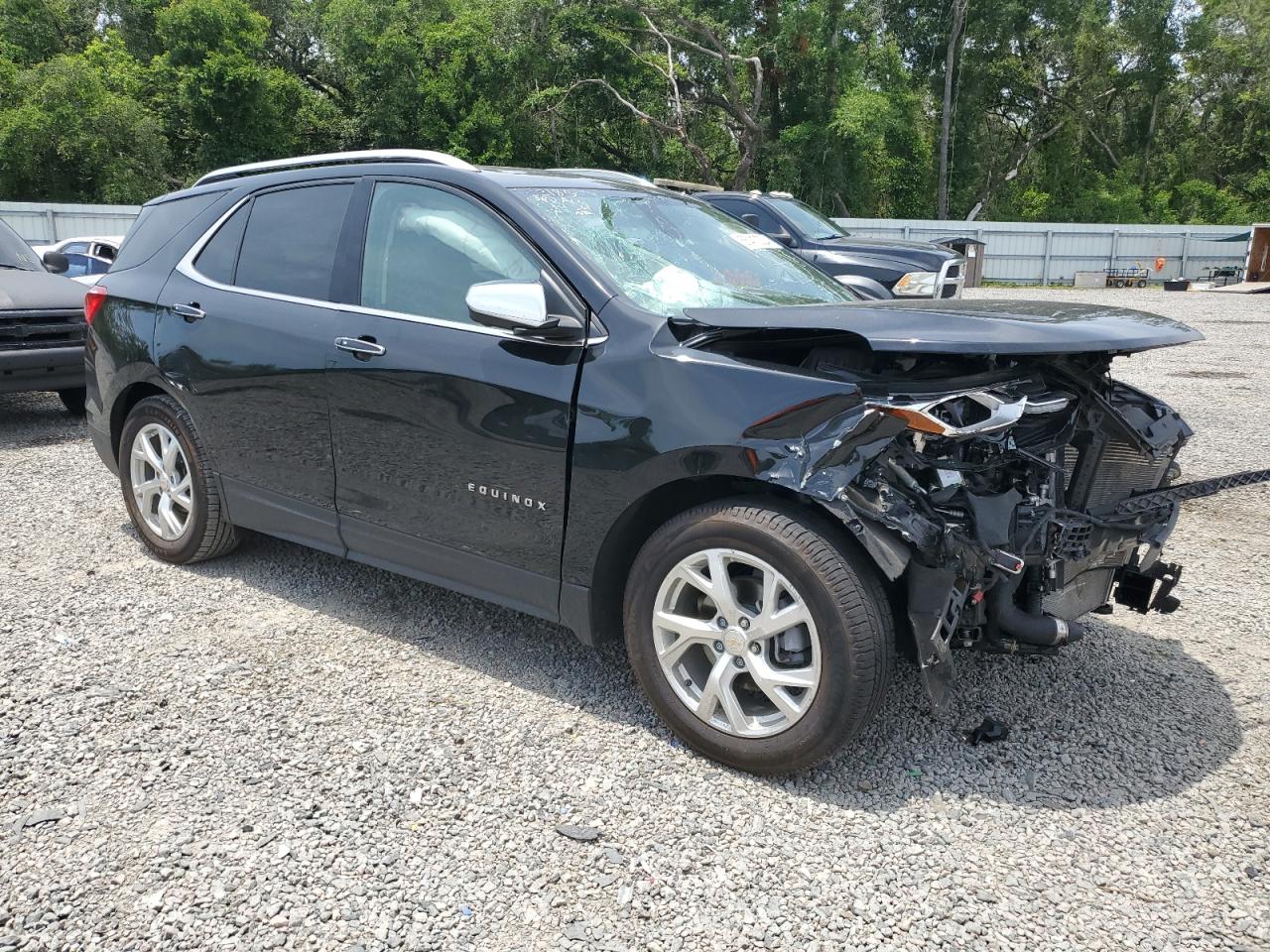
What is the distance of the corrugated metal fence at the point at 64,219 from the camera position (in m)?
28.7

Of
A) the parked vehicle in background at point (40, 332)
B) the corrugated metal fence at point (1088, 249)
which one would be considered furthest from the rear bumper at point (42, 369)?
the corrugated metal fence at point (1088, 249)

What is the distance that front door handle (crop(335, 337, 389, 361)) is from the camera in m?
3.72

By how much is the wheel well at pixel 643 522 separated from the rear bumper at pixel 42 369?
6226 millimetres

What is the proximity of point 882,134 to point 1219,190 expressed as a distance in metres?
20.8

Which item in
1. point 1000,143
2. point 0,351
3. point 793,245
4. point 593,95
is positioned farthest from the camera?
point 1000,143

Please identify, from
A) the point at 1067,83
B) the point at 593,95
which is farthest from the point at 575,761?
the point at 1067,83

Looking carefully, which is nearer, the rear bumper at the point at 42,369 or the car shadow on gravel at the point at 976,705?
the car shadow on gravel at the point at 976,705

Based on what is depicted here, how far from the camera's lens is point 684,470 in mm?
3035

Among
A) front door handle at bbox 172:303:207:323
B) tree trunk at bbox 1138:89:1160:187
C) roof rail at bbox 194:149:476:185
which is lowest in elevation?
front door handle at bbox 172:303:207:323

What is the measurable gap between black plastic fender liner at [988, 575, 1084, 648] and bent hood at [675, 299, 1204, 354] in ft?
2.33

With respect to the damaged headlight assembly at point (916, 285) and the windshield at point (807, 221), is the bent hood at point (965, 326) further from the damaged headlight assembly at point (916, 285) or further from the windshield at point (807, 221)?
the windshield at point (807, 221)

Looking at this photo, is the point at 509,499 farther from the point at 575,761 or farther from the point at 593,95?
the point at 593,95

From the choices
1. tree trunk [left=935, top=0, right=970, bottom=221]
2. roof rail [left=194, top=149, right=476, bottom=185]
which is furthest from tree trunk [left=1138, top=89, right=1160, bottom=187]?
roof rail [left=194, top=149, right=476, bottom=185]

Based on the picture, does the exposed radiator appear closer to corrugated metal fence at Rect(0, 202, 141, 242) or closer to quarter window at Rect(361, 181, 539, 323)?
quarter window at Rect(361, 181, 539, 323)
